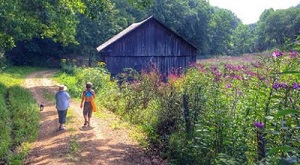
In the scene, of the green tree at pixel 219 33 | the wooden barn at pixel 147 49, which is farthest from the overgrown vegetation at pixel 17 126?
the green tree at pixel 219 33

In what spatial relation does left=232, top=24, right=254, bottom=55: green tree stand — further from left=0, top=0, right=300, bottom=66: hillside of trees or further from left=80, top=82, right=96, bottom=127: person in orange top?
left=80, top=82, right=96, bottom=127: person in orange top

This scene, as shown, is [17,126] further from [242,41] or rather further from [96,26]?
[242,41]

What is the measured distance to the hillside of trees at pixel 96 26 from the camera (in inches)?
558

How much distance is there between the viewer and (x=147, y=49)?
2483 centimetres

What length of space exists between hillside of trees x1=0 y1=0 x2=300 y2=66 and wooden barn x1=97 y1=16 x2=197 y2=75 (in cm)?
233

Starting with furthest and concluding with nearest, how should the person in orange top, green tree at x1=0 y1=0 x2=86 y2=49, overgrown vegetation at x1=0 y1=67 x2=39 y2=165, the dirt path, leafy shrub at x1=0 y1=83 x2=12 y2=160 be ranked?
green tree at x1=0 y1=0 x2=86 y2=49, the person in orange top, leafy shrub at x1=0 y1=83 x2=12 y2=160, overgrown vegetation at x1=0 y1=67 x2=39 y2=165, the dirt path

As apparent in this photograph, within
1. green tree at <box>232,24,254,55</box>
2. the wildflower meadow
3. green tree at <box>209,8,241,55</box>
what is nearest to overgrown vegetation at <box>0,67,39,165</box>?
the wildflower meadow

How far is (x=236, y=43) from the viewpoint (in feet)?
320

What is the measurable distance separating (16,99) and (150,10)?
4131 cm

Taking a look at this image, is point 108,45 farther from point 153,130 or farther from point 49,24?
point 153,130

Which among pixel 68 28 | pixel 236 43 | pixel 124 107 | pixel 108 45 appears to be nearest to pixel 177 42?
pixel 108 45

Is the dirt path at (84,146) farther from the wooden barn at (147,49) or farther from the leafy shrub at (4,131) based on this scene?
the wooden barn at (147,49)

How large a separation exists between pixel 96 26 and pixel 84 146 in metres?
35.5

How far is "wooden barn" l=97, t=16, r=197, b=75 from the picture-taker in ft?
79.5
